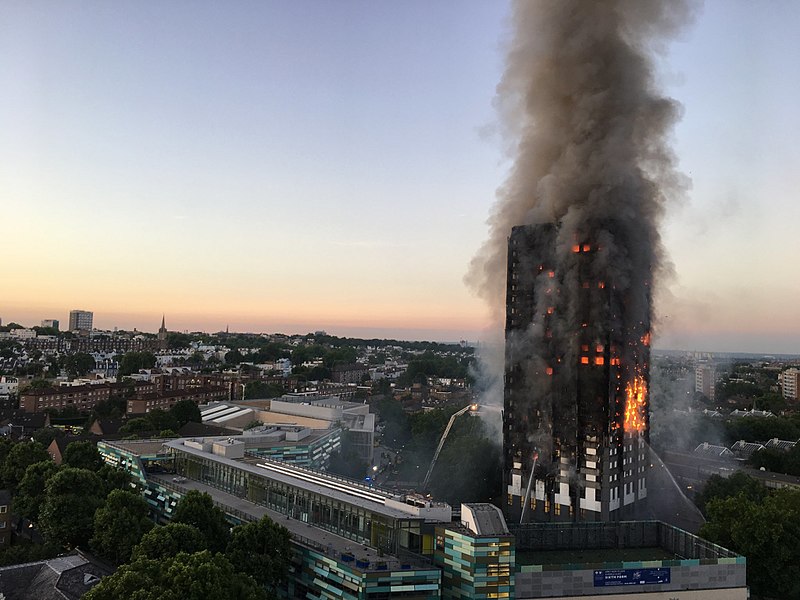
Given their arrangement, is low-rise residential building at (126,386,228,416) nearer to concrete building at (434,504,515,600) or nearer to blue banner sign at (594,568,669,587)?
concrete building at (434,504,515,600)

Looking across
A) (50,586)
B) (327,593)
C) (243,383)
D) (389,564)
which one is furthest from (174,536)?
(243,383)

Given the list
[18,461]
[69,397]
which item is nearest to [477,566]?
[18,461]

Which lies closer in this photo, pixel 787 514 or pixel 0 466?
pixel 787 514

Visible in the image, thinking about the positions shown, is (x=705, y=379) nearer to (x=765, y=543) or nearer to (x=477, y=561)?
(x=765, y=543)

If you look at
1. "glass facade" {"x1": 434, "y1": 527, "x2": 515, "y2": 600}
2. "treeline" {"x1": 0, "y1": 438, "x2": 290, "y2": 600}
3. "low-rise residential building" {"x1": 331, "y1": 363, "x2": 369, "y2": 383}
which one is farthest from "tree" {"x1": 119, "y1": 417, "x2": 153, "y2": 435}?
"low-rise residential building" {"x1": 331, "y1": 363, "x2": 369, "y2": 383}

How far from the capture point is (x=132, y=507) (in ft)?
134

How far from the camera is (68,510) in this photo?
141 feet

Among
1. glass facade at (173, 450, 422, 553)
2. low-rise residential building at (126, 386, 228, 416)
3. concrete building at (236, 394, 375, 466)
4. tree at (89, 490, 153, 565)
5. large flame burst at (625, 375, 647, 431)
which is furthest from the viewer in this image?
low-rise residential building at (126, 386, 228, 416)

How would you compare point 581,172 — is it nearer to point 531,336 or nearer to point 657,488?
point 531,336

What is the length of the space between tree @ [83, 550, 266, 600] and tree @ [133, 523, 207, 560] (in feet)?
13.7

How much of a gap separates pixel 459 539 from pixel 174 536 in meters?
14.6

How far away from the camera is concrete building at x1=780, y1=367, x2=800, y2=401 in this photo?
16530 cm

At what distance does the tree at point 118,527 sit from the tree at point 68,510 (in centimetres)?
287

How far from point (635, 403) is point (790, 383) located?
464 feet
